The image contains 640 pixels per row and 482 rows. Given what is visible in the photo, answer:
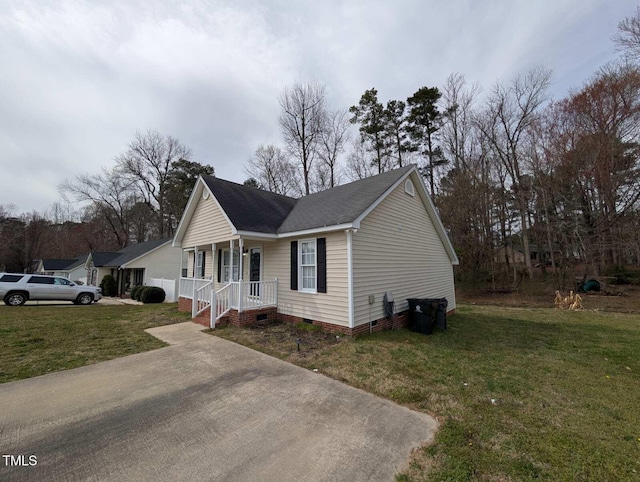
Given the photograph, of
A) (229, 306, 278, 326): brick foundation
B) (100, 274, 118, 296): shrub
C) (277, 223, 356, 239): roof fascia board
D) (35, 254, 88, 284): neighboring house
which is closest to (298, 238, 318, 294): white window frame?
(277, 223, 356, 239): roof fascia board

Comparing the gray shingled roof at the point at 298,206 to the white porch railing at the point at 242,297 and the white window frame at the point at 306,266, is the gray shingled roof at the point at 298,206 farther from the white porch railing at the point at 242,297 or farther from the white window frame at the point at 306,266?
the white porch railing at the point at 242,297

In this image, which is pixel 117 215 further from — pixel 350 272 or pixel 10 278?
pixel 350 272

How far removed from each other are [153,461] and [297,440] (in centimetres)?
148

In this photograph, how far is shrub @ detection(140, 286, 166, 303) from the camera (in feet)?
56.4

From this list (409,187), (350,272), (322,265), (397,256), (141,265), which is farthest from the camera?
(141,265)

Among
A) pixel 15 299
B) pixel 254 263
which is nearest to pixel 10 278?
pixel 15 299

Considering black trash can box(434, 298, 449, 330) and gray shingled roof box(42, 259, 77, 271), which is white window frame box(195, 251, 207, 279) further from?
gray shingled roof box(42, 259, 77, 271)

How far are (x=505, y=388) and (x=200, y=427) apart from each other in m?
4.68

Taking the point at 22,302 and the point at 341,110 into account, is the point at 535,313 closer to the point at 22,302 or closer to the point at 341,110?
the point at 341,110

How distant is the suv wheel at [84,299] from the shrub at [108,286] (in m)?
6.88

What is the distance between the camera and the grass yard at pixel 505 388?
8.89ft

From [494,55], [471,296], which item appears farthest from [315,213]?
[471,296]

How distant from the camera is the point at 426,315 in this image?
26.9ft

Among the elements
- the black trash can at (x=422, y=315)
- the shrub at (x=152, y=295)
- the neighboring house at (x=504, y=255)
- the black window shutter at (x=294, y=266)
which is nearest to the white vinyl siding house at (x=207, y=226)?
the black window shutter at (x=294, y=266)
